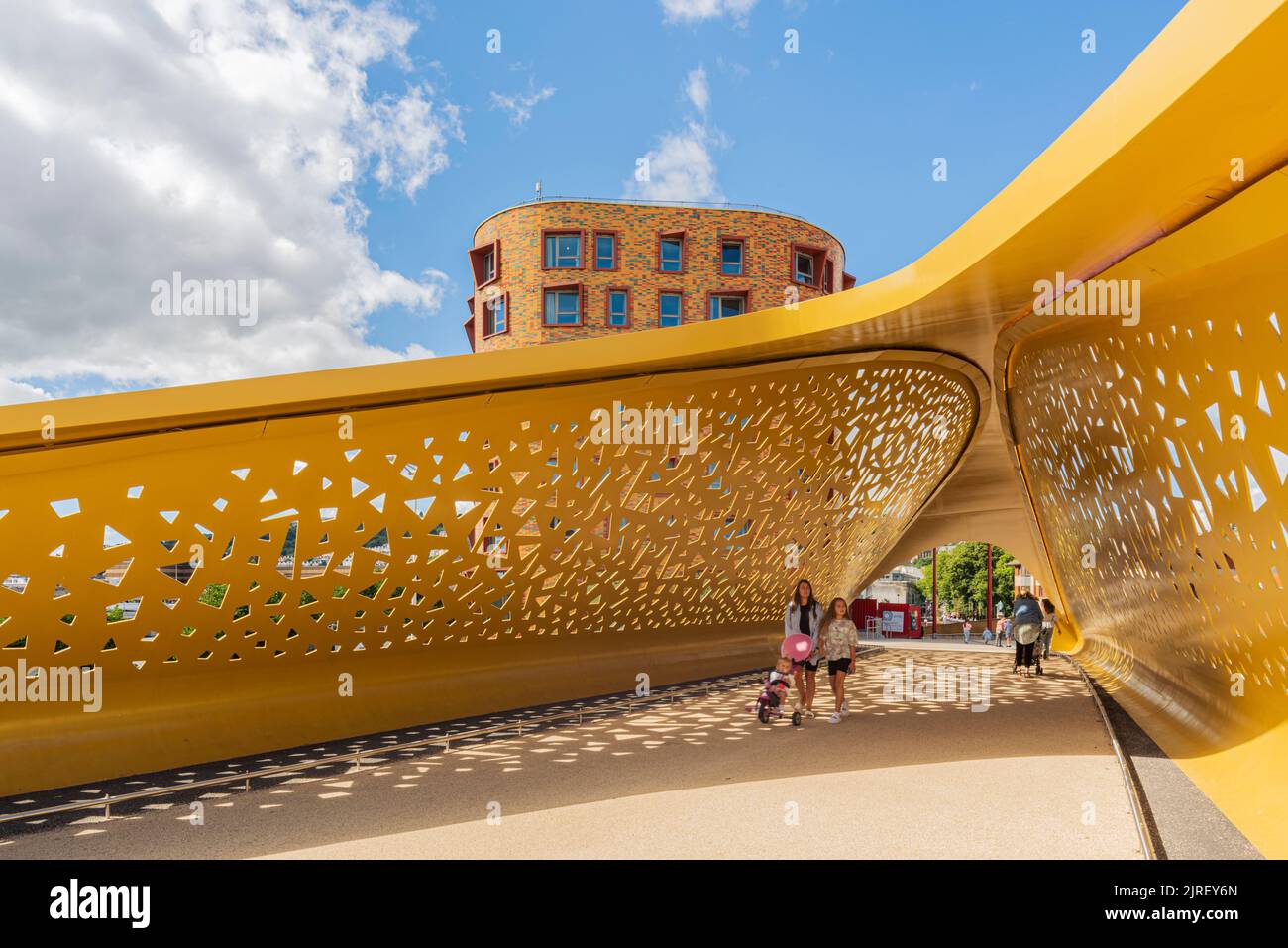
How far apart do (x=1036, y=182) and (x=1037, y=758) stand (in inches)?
186

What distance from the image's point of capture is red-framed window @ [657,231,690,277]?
1372 inches

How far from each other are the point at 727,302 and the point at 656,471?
2537 cm

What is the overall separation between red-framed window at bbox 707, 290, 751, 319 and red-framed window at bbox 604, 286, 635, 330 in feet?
10.5

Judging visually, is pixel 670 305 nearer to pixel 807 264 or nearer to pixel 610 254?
pixel 610 254

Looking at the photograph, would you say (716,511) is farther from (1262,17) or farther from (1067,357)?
(1262,17)

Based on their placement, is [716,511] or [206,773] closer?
[206,773]

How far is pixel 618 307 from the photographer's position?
114 feet

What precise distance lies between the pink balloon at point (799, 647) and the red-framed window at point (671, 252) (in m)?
27.3
